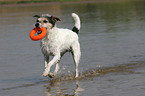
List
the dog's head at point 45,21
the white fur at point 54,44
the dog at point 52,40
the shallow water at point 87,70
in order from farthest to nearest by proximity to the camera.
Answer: the white fur at point 54,44 < the dog at point 52,40 < the dog's head at point 45,21 < the shallow water at point 87,70

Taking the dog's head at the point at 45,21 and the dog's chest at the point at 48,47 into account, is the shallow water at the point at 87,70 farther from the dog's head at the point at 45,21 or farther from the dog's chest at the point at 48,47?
the dog's head at the point at 45,21

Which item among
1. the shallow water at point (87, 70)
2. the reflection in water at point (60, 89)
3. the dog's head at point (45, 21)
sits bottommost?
the reflection in water at point (60, 89)

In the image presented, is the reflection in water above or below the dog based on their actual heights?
below

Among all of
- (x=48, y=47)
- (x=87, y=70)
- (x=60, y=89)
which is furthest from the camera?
(x=87, y=70)

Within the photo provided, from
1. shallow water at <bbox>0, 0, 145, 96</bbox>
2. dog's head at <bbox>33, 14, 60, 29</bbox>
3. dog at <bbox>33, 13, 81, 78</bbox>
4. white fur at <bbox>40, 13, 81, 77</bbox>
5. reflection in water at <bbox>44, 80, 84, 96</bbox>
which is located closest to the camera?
reflection in water at <bbox>44, 80, 84, 96</bbox>

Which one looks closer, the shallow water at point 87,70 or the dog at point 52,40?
the shallow water at point 87,70

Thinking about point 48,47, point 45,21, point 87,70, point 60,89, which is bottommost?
point 60,89

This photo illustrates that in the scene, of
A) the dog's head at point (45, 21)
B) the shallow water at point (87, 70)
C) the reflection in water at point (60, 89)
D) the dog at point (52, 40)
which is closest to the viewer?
the reflection in water at point (60, 89)

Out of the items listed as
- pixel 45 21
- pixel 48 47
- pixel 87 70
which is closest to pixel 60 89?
pixel 48 47

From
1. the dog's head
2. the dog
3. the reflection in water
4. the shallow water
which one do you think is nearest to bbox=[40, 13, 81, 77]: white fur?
the dog

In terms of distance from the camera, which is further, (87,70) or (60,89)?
(87,70)

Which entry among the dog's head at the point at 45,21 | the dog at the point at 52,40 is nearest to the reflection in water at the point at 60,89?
the dog at the point at 52,40

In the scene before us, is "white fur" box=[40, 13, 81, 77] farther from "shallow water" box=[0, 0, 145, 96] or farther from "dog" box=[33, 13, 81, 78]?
"shallow water" box=[0, 0, 145, 96]

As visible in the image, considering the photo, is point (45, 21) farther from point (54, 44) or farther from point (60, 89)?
point (60, 89)
